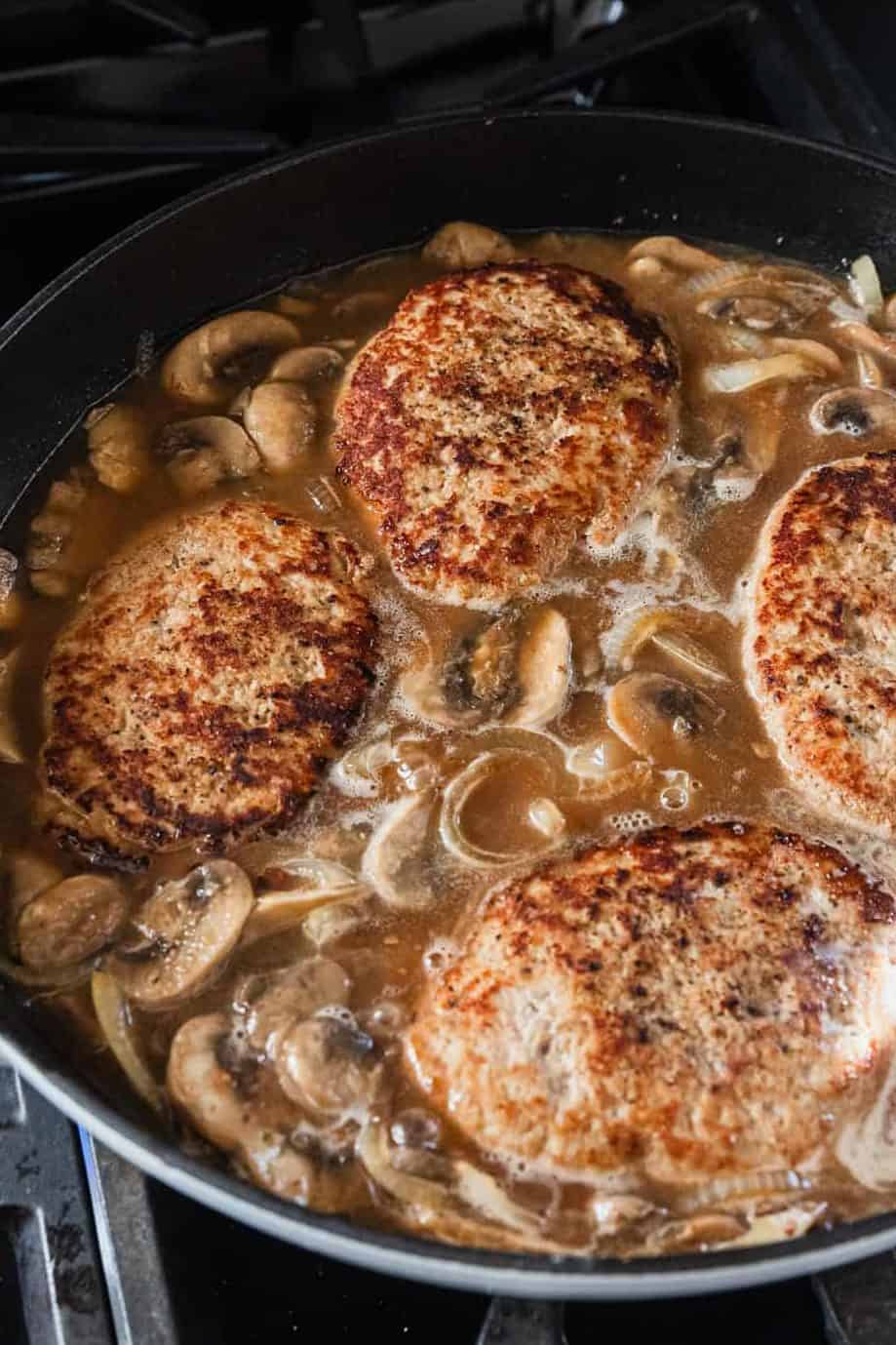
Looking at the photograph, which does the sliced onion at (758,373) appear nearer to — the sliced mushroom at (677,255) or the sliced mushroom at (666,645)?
the sliced mushroom at (677,255)

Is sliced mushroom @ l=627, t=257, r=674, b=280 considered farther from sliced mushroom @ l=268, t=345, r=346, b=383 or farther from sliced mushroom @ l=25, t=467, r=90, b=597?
sliced mushroom @ l=25, t=467, r=90, b=597

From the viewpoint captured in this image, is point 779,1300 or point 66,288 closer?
point 779,1300

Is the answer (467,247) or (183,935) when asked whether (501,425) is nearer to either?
(467,247)

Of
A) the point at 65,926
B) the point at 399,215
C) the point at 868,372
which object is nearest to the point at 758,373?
the point at 868,372

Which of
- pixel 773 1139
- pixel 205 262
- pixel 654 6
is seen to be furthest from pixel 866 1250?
pixel 654 6

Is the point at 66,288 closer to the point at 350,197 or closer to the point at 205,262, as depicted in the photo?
the point at 205,262

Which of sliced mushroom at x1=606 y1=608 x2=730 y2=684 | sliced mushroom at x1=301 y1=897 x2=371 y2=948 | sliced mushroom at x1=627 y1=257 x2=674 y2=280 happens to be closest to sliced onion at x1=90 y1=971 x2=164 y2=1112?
sliced mushroom at x1=301 y1=897 x2=371 y2=948
